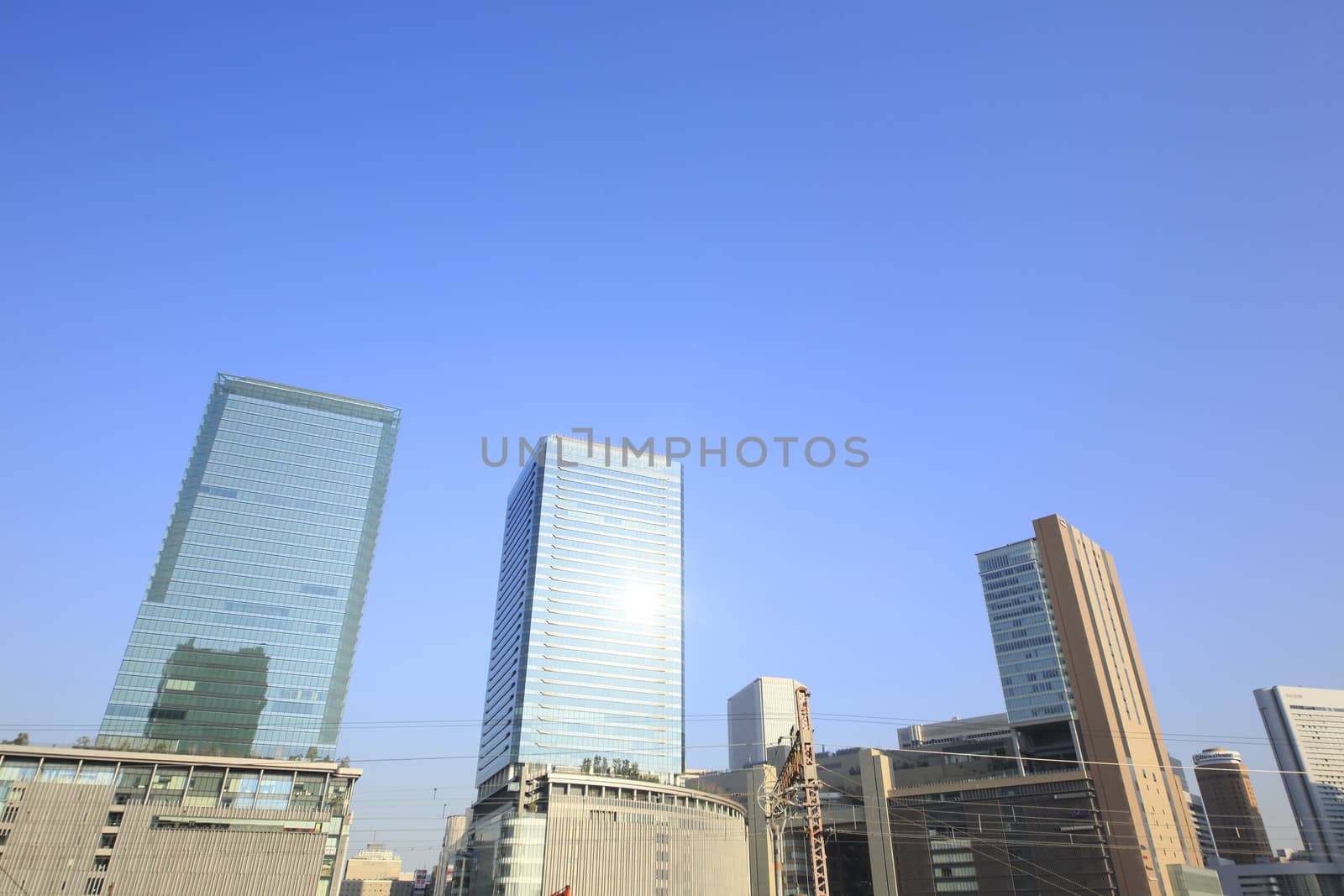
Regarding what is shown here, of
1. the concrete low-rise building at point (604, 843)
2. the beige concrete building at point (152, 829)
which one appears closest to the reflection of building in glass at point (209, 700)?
the beige concrete building at point (152, 829)

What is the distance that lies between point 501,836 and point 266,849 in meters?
32.6

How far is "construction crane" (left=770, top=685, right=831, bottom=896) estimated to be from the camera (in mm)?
45594

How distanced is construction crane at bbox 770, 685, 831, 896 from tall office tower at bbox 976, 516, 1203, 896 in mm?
61379

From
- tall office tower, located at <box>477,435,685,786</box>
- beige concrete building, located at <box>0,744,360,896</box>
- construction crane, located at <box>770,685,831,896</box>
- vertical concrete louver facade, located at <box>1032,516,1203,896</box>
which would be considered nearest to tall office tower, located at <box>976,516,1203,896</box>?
vertical concrete louver facade, located at <box>1032,516,1203,896</box>

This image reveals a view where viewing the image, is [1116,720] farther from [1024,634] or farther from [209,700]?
[209,700]

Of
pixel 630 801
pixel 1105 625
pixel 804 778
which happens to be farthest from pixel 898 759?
pixel 804 778

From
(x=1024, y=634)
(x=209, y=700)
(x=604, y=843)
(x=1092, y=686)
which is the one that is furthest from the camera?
(x=1024, y=634)

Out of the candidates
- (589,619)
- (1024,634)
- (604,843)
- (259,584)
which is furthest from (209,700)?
(1024,634)

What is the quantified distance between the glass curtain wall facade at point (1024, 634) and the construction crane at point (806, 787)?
84916mm

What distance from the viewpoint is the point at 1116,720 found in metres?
107

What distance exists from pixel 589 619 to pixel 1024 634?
77.2 meters

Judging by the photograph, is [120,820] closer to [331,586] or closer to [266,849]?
[266,849]

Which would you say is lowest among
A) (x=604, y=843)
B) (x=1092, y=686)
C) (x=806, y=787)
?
(x=604, y=843)

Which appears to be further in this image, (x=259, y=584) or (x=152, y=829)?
(x=259, y=584)
